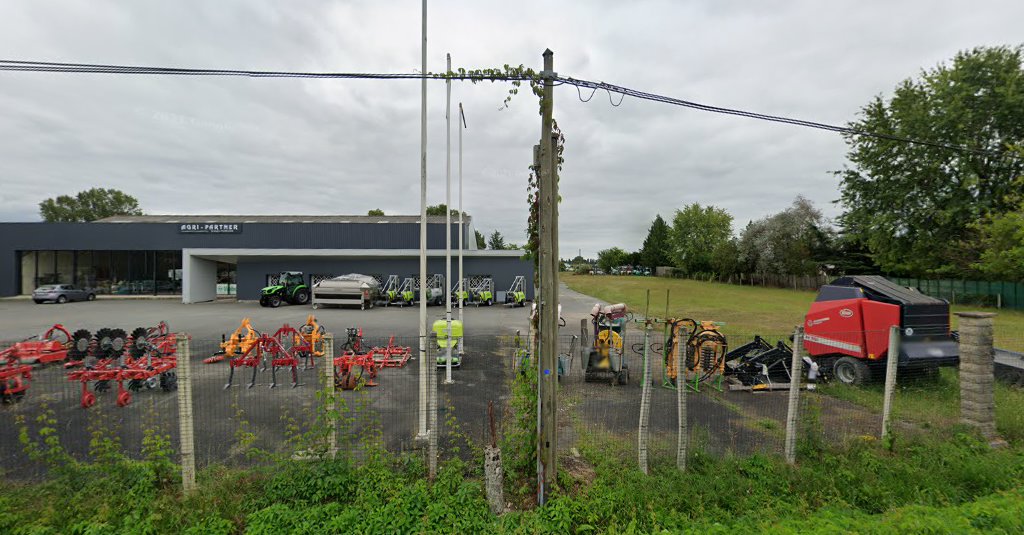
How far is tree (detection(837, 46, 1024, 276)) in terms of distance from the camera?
81.6 feet

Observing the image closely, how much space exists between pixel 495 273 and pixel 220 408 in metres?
22.6

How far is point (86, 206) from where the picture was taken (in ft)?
200

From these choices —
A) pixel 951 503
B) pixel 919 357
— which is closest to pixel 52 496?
pixel 951 503

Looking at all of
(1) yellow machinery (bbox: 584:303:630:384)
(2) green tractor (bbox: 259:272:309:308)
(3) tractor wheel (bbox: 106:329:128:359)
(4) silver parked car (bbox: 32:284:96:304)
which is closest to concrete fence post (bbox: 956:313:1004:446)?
(1) yellow machinery (bbox: 584:303:630:384)

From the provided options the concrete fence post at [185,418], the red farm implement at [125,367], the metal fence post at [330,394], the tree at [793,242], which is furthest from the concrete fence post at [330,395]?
the tree at [793,242]

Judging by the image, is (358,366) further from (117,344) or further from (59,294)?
(59,294)

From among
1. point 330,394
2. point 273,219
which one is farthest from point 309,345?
point 273,219

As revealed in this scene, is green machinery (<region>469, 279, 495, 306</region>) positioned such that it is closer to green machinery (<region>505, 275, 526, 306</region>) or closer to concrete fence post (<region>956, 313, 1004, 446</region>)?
green machinery (<region>505, 275, 526, 306</region>)

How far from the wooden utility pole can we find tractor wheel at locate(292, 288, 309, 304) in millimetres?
27011

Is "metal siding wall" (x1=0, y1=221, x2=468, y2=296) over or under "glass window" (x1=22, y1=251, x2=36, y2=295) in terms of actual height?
over

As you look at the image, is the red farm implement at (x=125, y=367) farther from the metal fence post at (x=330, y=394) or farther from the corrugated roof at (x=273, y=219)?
the corrugated roof at (x=273, y=219)

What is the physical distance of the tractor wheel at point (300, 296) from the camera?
88.3 ft

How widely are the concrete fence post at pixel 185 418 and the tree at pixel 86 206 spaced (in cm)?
7858

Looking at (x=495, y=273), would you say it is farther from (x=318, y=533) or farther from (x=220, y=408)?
(x=318, y=533)
